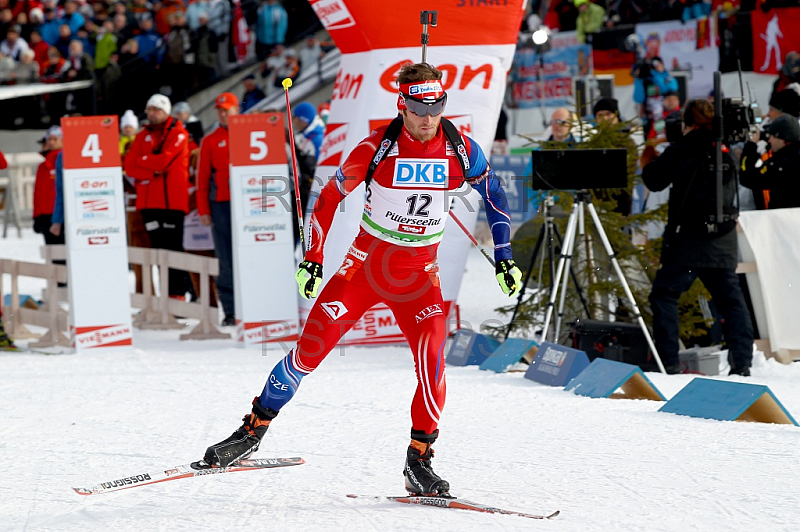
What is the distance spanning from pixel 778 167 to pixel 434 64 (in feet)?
9.39

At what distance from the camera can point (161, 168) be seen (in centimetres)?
1082

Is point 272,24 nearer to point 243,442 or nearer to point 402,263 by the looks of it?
point 402,263

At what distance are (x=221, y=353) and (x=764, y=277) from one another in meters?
4.38

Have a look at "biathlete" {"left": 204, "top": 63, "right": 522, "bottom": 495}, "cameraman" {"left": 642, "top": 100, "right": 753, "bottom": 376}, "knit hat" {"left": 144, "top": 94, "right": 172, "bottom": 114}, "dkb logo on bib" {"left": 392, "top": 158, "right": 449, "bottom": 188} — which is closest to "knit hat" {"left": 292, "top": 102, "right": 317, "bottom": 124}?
"knit hat" {"left": 144, "top": 94, "right": 172, "bottom": 114}

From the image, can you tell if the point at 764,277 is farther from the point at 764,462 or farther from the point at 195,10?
the point at 195,10

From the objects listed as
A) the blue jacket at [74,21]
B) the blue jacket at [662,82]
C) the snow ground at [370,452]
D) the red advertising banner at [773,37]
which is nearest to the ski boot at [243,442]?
the snow ground at [370,452]

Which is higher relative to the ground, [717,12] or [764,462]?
[717,12]

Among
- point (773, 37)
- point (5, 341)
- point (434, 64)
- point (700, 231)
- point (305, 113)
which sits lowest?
point (5, 341)

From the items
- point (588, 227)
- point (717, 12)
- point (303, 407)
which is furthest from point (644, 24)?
point (303, 407)

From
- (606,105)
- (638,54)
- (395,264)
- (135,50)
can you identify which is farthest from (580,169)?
(135,50)

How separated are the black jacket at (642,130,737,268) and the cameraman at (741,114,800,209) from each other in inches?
29.9

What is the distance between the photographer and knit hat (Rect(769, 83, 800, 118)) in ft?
30.5

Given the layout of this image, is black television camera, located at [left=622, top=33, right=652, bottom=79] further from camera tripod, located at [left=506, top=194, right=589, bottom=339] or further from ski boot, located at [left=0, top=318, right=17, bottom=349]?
ski boot, located at [left=0, top=318, right=17, bottom=349]

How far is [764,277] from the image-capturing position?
28.8ft
